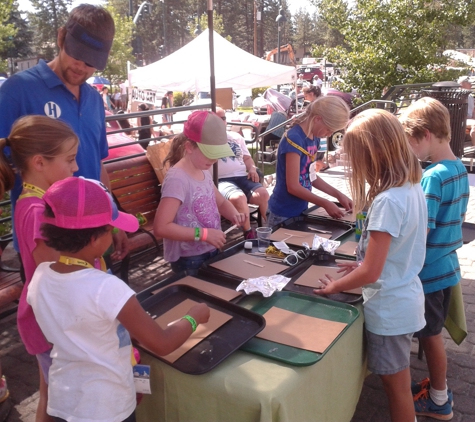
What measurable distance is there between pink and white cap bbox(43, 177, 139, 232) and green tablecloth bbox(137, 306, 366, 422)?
0.52 m

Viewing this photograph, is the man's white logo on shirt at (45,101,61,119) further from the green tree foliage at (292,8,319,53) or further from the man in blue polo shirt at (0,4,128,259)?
the green tree foliage at (292,8,319,53)

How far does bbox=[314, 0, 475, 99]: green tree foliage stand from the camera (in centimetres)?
941

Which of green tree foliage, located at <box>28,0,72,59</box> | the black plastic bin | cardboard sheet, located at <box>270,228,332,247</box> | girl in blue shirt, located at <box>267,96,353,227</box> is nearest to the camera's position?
cardboard sheet, located at <box>270,228,332,247</box>

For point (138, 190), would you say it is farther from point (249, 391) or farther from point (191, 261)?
point (249, 391)

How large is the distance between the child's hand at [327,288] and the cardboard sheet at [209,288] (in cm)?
34

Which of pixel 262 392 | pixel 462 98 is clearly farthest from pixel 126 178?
pixel 462 98

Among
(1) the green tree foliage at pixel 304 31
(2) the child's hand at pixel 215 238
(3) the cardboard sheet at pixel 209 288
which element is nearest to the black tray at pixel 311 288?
(3) the cardboard sheet at pixel 209 288

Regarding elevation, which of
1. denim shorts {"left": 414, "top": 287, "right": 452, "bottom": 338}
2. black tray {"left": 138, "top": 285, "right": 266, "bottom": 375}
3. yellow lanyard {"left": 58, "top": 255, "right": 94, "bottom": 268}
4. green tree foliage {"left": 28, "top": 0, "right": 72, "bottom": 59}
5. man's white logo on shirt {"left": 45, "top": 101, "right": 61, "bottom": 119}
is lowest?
denim shorts {"left": 414, "top": 287, "right": 452, "bottom": 338}

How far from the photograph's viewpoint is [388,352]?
6.10 ft

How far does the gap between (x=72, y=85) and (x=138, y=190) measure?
6.35 feet

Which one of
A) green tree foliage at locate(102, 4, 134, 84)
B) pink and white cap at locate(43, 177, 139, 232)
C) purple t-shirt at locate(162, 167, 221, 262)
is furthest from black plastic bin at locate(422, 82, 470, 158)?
green tree foliage at locate(102, 4, 134, 84)

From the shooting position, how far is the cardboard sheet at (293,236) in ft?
8.39

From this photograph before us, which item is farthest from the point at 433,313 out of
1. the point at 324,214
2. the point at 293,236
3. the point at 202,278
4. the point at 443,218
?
the point at 202,278

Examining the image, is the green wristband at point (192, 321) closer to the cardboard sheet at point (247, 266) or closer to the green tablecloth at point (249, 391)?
the green tablecloth at point (249, 391)
